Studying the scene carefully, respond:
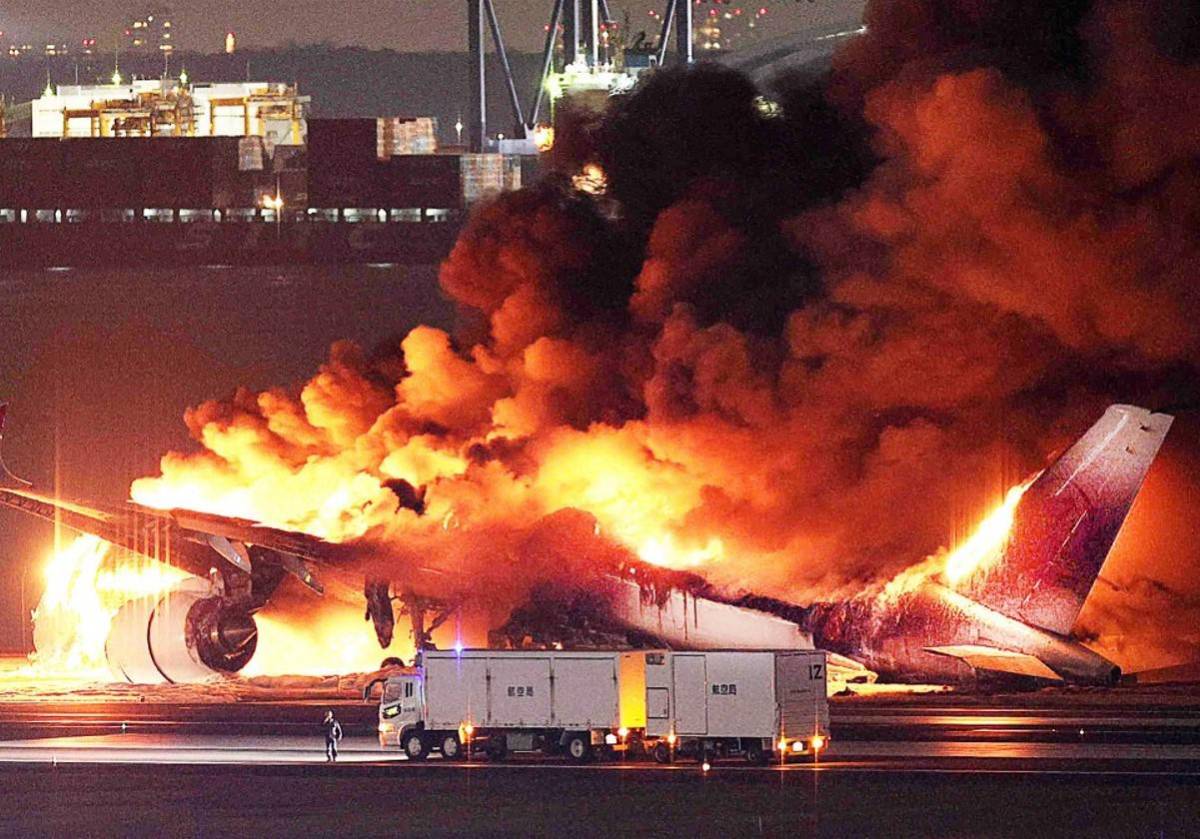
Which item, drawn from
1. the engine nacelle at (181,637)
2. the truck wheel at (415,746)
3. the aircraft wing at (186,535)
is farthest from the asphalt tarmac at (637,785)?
the engine nacelle at (181,637)

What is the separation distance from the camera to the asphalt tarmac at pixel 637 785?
40.7 metres

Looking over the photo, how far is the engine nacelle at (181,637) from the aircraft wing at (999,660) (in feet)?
71.1

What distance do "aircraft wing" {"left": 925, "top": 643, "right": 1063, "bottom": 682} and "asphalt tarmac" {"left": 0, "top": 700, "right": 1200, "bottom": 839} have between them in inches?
86.6

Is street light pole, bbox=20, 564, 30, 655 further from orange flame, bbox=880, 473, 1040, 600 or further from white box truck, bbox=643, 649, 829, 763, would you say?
white box truck, bbox=643, 649, 829, 763

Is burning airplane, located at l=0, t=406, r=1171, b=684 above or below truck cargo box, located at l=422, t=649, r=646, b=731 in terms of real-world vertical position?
above

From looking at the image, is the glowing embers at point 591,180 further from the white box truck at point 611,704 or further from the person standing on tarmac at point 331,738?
the person standing on tarmac at point 331,738

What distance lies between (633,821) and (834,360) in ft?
98.1

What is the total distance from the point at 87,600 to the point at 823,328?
26723 millimetres

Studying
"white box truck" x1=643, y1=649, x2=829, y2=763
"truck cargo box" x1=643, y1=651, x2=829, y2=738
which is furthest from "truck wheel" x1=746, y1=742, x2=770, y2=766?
"truck cargo box" x1=643, y1=651, x2=829, y2=738

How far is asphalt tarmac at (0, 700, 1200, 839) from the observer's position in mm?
40656

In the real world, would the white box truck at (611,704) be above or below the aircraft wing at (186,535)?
below

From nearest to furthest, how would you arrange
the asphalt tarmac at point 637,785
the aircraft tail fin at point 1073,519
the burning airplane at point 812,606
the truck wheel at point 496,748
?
1. the asphalt tarmac at point 637,785
2. the truck wheel at point 496,748
3. the aircraft tail fin at point 1073,519
4. the burning airplane at point 812,606

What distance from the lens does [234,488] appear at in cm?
7900

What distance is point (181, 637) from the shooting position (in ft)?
238
